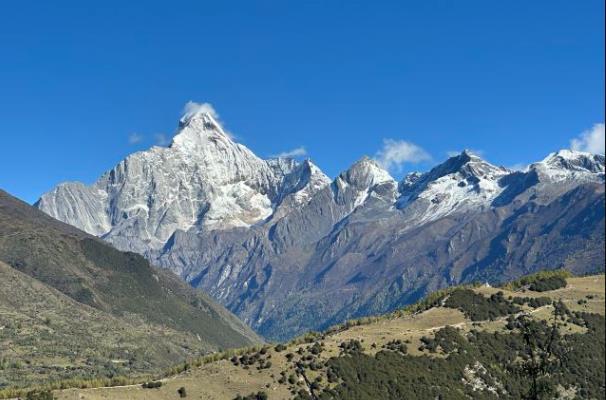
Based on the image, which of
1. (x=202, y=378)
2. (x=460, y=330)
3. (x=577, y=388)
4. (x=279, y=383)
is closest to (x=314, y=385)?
(x=279, y=383)

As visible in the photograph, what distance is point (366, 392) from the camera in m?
162

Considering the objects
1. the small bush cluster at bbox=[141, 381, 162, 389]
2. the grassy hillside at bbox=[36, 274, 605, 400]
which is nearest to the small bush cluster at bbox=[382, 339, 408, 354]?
the grassy hillside at bbox=[36, 274, 605, 400]

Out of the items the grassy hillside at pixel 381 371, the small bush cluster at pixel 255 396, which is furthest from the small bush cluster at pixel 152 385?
the small bush cluster at pixel 255 396

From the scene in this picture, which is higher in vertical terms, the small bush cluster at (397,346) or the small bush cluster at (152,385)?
the small bush cluster at (397,346)

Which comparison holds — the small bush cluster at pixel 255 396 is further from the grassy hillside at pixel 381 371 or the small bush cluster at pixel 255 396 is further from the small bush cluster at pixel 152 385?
the small bush cluster at pixel 152 385

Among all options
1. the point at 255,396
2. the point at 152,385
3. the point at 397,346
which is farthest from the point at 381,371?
the point at 152,385

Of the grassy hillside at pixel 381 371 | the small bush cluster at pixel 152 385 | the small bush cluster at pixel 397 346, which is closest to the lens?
the grassy hillside at pixel 381 371

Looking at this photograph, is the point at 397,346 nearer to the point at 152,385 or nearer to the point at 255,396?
the point at 255,396

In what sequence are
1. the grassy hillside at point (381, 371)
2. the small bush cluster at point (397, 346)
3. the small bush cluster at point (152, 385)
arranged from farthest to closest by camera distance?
the small bush cluster at point (397, 346) < the small bush cluster at point (152, 385) < the grassy hillside at point (381, 371)

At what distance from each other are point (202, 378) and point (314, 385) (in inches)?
1126

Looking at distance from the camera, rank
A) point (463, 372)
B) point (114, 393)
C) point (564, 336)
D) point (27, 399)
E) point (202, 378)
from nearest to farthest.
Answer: point (27, 399)
point (114, 393)
point (202, 378)
point (463, 372)
point (564, 336)

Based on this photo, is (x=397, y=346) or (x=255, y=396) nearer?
(x=255, y=396)

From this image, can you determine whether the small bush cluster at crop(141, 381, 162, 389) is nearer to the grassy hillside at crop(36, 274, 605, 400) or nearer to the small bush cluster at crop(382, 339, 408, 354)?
the grassy hillside at crop(36, 274, 605, 400)

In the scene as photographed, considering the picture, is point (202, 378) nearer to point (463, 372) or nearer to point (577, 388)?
point (463, 372)
